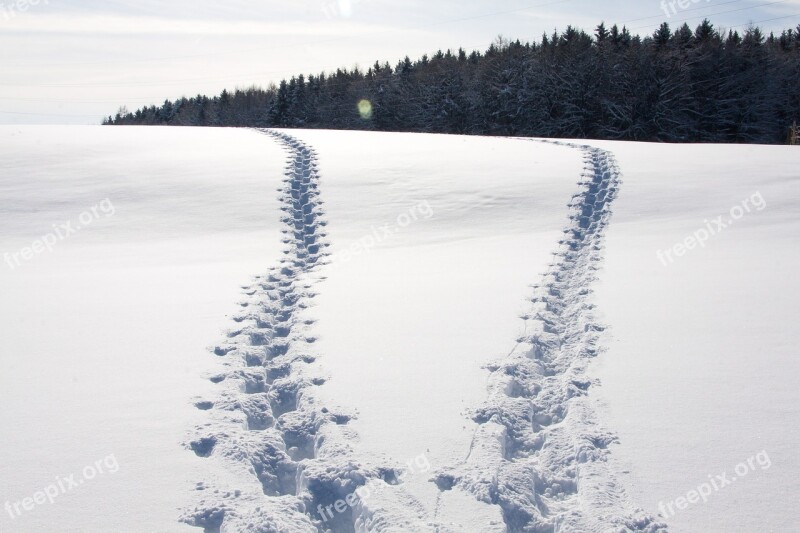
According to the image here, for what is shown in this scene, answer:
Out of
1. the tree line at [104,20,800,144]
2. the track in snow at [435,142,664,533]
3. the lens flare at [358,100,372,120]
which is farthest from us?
the lens flare at [358,100,372,120]

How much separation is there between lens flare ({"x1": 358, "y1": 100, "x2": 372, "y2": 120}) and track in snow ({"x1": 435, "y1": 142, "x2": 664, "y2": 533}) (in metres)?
48.3

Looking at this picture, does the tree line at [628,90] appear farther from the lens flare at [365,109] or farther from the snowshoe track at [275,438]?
the snowshoe track at [275,438]

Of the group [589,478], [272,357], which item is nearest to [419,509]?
[589,478]

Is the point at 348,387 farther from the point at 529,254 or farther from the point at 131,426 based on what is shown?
the point at 529,254

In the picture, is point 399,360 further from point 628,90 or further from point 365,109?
point 365,109

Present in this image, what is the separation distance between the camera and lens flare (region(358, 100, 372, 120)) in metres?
51.0

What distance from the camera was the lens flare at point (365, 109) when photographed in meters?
51.0

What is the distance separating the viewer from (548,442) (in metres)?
2.97

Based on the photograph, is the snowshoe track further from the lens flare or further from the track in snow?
the lens flare

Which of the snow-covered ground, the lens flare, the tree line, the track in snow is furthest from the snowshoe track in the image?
the lens flare

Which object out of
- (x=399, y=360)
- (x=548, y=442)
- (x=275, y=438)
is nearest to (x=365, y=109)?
(x=399, y=360)

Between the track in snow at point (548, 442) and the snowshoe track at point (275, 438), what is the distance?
0.52 metres

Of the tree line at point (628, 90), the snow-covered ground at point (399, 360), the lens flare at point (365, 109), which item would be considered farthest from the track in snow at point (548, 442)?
the lens flare at point (365, 109)

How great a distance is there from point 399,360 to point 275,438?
1045mm
